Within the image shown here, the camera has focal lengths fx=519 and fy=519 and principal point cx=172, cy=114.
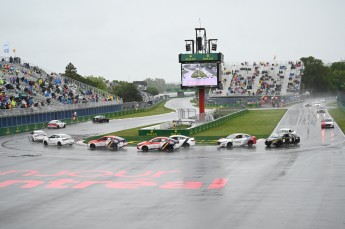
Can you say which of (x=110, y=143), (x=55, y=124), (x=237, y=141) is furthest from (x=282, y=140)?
(x=55, y=124)

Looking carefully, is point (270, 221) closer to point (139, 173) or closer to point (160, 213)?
point (160, 213)

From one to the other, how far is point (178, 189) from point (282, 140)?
68.1 ft

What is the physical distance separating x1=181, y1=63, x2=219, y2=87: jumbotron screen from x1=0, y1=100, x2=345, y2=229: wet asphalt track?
1045 inches

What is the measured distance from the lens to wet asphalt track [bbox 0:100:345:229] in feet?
65.9

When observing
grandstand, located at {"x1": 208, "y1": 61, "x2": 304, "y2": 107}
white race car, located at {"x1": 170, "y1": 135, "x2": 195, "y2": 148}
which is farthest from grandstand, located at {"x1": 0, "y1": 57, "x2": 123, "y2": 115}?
grandstand, located at {"x1": 208, "y1": 61, "x2": 304, "y2": 107}

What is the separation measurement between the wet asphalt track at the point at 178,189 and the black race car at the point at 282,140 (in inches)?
41.0

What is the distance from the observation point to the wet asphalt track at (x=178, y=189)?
20.1 m

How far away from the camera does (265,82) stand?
15562 centimetres

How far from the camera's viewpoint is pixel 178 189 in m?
26.2

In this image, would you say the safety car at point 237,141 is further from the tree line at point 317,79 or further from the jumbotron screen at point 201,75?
the tree line at point 317,79

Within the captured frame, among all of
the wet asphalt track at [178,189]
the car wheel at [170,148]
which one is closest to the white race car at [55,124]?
the wet asphalt track at [178,189]

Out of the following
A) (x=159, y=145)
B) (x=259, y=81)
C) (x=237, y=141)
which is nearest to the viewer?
(x=159, y=145)

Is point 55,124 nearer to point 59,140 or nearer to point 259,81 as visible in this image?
point 59,140

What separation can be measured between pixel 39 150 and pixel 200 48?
3283 cm
